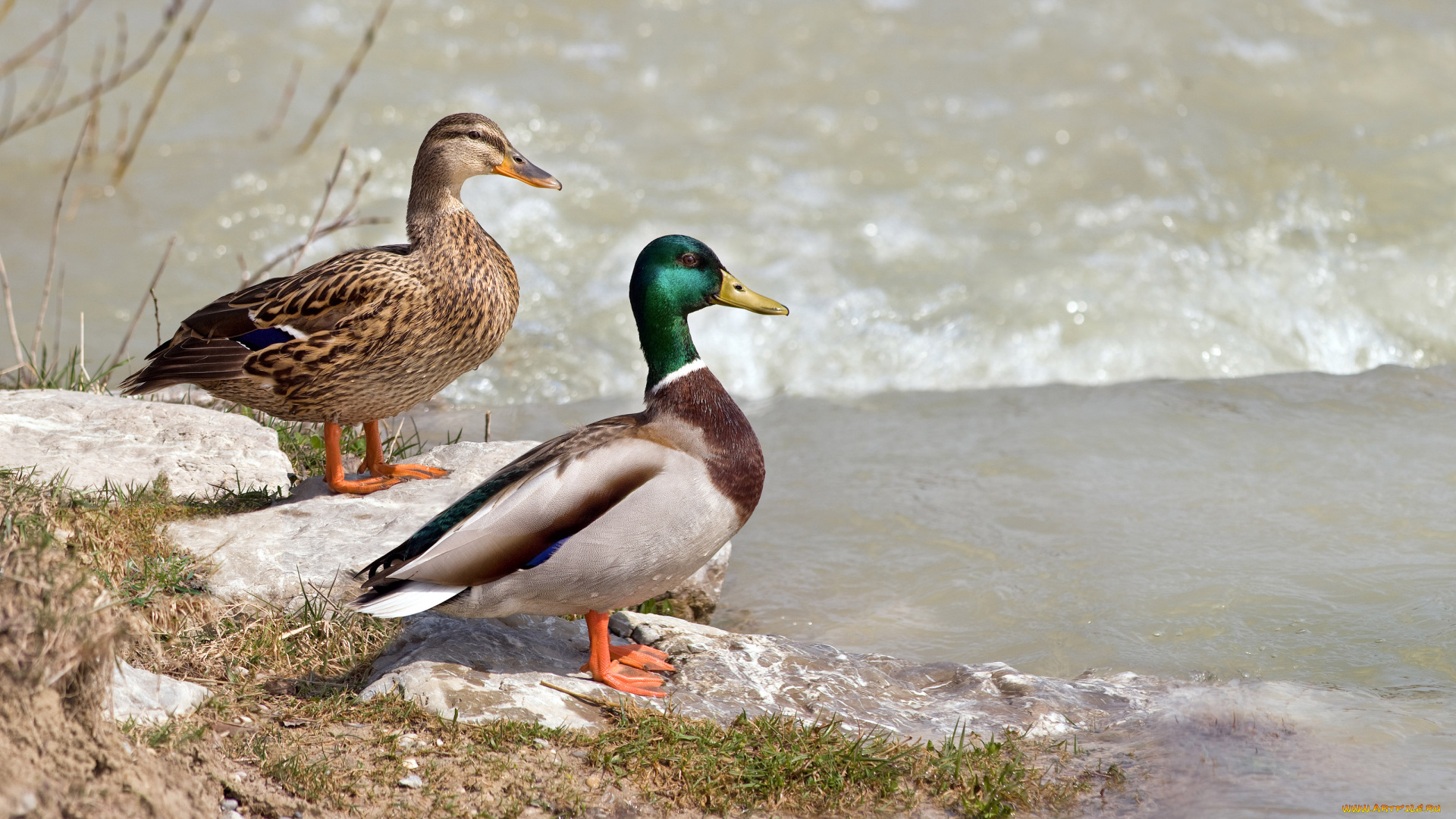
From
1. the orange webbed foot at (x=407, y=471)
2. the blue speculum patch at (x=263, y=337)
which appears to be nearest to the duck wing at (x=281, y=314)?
the blue speculum patch at (x=263, y=337)

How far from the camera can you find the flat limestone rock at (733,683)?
3.74 m

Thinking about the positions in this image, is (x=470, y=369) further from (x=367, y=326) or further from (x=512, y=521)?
(x=512, y=521)

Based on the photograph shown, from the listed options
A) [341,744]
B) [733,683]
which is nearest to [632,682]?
[733,683]

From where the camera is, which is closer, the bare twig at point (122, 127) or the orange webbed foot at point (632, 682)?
the orange webbed foot at point (632, 682)

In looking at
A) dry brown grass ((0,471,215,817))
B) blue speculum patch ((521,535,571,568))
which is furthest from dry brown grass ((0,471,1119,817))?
blue speculum patch ((521,535,571,568))

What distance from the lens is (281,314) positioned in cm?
460

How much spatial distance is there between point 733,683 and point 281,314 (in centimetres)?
198

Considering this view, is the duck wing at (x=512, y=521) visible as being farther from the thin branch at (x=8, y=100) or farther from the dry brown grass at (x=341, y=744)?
the thin branch at (x=8, y=100)

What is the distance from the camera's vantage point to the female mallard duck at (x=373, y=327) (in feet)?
15.0

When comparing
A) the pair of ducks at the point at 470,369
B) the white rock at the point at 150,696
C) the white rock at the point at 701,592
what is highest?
the pair of ducks at the point at 470,369

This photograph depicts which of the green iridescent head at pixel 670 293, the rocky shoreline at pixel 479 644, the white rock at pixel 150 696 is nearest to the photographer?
the white rock at pixel 150 696

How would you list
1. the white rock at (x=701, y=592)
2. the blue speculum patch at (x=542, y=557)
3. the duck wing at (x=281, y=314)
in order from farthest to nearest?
the white rock at (x=701, y=592) < the duck wing at (x=281, y=314) < the blue speculum patch at (x=542, y=557)

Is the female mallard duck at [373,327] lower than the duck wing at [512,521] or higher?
higher

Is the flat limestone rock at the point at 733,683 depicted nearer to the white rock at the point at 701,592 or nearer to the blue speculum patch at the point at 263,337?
the white rock at the point at 701,592
